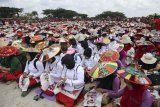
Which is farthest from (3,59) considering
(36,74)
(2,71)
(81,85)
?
(81,85)

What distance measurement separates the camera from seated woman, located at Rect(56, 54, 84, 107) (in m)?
5.20

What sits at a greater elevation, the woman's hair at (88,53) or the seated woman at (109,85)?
the woman's hair at (88,53)

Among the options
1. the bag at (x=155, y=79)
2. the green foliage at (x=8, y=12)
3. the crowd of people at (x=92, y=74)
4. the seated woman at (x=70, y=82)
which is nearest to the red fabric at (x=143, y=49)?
the crowd of people at (x=92, y=74)

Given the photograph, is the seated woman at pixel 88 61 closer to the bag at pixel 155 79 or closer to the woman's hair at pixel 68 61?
the woman's hair at pixel 68 61

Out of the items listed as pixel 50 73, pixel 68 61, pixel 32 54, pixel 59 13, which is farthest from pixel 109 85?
pixel 59 13

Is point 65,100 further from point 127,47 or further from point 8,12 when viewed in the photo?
point 8,12

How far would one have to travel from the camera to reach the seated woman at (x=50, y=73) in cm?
573

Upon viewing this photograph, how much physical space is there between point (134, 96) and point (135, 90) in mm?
137

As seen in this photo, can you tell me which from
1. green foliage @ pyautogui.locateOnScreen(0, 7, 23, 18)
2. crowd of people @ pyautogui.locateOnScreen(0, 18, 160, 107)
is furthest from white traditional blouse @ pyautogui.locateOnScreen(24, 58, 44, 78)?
green foliage @ pyautogui.locateOnScreen(0, 7, 23, 18)

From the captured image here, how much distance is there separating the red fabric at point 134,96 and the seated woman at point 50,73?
89.3 inches

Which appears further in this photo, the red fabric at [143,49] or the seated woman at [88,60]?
the red fabric at [143,49]

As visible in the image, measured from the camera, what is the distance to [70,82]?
5.20 meters

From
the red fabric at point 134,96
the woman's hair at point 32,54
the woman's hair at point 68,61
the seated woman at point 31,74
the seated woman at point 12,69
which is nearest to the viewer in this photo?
the red fabric at point 134,96

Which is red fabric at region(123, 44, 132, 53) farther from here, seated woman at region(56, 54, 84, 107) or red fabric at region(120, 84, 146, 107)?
red fabric at region(120, 84, 146, 107)
